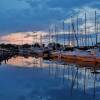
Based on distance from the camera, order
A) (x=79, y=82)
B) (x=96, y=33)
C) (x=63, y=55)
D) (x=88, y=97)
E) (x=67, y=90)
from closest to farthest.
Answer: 1. (x=88, y=97)
2. (x=67, y=90)
3. (x=79, y=82)
4. (x=96, y=33)
5. (x=63, y=55)

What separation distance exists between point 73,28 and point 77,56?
14207 mm

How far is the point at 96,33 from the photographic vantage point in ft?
222

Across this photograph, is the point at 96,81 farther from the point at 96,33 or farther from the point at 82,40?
the point at 82,40

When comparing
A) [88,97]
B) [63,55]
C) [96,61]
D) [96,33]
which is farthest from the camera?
[63,55]

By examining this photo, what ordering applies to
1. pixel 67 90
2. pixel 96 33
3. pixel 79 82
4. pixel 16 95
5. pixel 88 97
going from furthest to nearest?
pixel 96 33 < pixel 79 82 < pixel 67 90 < pixel 16 95 < pixel 88 97

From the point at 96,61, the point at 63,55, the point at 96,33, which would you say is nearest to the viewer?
the point at 96,61

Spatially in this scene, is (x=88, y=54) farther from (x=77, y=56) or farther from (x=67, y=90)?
(x=67, y=90)

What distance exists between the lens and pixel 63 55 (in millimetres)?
79375

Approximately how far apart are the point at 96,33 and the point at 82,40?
14.5 metres

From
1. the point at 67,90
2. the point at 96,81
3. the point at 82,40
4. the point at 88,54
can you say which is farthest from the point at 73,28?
the point at 67,90

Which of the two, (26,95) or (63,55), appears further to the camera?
(63,55)

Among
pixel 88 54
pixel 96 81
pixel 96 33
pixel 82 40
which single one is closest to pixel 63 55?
pixel 82 40

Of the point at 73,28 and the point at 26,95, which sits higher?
the point at 73,28

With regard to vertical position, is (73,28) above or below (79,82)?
above
